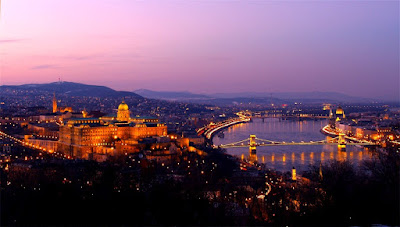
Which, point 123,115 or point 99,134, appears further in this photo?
point 123,115

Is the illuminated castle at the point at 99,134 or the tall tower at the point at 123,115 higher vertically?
the tall tower at the point at 123,115

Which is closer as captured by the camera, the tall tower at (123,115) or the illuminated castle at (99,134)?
the illuminated castle at (99,134)

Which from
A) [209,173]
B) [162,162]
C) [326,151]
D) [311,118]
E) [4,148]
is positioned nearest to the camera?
[209,173]

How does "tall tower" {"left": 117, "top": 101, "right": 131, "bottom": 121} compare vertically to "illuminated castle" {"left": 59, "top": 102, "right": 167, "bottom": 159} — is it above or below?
above

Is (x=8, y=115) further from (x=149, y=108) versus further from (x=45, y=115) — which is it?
(x=149, y=108)

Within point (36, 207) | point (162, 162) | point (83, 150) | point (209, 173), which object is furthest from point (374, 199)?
point (83, 150)

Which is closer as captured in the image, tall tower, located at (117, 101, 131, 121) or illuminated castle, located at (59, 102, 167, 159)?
illuminated castle, located at (59, 102, 167, 159)

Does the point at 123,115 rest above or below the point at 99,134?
above

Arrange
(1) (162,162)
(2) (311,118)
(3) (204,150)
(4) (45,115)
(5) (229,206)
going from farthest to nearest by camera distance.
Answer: (2) (311,118), (4) (45,115), (3) (204,150), (1) (162,162), (5) (229,206)
